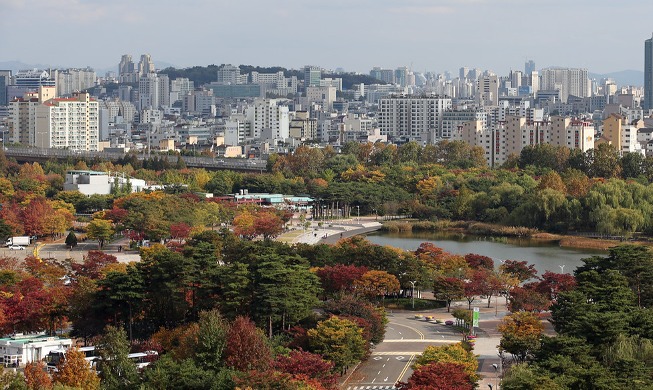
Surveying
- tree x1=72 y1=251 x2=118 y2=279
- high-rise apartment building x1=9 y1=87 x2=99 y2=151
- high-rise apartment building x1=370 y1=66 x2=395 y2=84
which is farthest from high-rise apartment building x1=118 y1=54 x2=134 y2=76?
tree x1=72 y1=251 x2=118 y2=279

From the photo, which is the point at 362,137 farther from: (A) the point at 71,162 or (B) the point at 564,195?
(B) the point at 564,195

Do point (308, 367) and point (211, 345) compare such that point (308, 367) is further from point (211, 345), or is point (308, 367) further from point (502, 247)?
point (502, 247)

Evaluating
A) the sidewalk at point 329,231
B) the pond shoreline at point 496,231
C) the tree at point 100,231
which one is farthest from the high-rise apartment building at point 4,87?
the tree at point 100,231

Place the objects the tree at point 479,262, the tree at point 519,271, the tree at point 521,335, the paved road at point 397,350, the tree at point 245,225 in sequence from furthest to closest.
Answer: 1. the tree at point 245,225
2. the tree at point 479,262
3. the tree at point 519,271
4. the tree at point 521,335
5. the paved road at point 397,350

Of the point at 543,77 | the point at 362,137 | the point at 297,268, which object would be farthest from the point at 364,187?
the point at 543,77

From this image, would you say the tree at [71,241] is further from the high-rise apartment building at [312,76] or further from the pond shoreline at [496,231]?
the high-rise apartment building at [312,76]

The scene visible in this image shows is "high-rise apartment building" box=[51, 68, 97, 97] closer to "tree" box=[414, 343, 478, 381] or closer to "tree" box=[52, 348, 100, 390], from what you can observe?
"tree" box=[52, 348, 100, 390]
